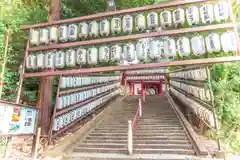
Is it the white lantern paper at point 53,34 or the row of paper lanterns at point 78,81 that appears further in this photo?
the row of paper lanterns at point 78,81

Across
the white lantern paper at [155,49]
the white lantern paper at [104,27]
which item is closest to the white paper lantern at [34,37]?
the white lantern paper at [104,27]

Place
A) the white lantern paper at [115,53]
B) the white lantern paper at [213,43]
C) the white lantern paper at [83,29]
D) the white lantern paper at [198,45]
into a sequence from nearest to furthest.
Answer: the white lantern paper at [213,43] → the white lantern paper at [198,45] → the white lantern paper at [115,53] → the white lantern paper at [83,29]

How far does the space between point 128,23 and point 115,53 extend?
1081 millimetres

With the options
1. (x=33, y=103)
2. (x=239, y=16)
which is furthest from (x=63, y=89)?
(x=239, y=16)

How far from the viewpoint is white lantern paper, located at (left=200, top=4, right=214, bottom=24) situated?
5.94 m

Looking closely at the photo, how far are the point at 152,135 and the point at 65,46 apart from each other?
4954 millimetres

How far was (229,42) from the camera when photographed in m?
5.59

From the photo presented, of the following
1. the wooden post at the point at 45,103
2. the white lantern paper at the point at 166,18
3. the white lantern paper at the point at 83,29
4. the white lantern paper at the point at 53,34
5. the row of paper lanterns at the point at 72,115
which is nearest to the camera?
the white lantern paper at the point at 166,18

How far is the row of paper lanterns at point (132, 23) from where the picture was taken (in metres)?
5.95

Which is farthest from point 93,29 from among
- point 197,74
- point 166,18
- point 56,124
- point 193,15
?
point 197,74

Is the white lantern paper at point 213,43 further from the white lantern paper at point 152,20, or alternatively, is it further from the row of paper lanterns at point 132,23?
the white lantern paper at point 152,20

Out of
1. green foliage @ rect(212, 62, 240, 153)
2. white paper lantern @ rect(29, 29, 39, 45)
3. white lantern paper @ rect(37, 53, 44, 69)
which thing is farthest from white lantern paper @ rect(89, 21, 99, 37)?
green foliage @ rect(212, 62, 240, 153)

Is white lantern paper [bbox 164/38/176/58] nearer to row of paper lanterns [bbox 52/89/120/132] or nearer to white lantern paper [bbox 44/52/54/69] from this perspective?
white lantern paper [bbox 44/52/54/69]

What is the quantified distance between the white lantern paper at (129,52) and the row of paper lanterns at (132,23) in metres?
0.53
